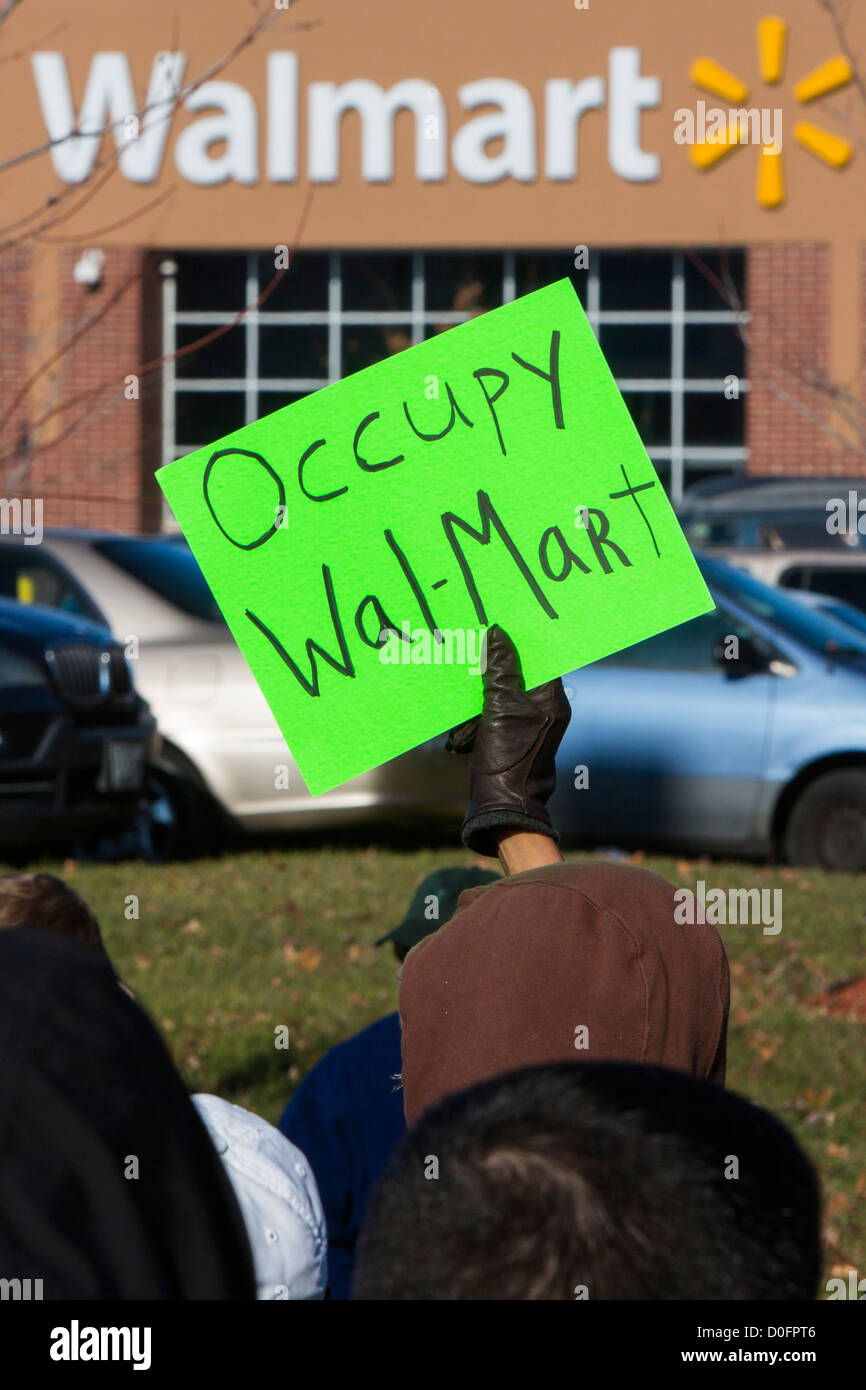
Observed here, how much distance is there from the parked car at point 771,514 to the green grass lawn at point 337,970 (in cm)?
332

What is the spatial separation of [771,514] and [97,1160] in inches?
442

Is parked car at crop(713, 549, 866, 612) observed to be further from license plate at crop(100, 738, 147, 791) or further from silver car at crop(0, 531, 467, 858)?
license plate at crop(100, 738, 147, 791)

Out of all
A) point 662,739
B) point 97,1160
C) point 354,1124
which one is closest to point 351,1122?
point 354,1124

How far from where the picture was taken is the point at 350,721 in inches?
82.3

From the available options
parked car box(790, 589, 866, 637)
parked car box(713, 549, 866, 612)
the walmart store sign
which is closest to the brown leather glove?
parked car box(790, 589, 866, 637)

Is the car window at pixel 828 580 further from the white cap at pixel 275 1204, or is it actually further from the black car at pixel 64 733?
the white cap at pixel 275 1204

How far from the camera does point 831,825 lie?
8.99 meters

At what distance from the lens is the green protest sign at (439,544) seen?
2.10 metres

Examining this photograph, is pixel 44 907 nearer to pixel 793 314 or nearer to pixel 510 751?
pixel 510 751

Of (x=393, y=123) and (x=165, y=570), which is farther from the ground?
(x=393, y=123)

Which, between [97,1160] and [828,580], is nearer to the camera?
[97,1160]

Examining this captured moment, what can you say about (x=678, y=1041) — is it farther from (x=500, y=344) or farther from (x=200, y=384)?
(x=200, y=384)

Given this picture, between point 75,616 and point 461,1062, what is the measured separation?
739 centimetres

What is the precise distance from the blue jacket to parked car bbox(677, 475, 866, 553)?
902 cm
